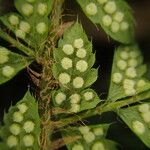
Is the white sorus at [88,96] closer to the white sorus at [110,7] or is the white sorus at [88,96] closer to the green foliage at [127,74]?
the green foliage at [127,74]

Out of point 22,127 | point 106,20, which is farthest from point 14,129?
point 106,20

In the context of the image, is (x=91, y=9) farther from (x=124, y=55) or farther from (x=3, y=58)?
(x=3, y=58)

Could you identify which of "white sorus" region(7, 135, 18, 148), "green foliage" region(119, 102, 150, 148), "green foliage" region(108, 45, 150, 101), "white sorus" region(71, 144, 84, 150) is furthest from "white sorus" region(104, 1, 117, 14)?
"white sorus" region(7, 135, 18, 148)

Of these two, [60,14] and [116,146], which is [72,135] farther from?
[60,14]

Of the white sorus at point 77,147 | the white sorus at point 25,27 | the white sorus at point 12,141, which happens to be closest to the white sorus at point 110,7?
the white sorus at point 25,27

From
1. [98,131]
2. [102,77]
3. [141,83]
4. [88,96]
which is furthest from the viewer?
[102,77]

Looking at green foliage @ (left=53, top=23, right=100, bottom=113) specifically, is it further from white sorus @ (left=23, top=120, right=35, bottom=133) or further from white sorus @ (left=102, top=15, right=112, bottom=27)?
white sorus @ (left=102, top=15, right=112, bottom=27)

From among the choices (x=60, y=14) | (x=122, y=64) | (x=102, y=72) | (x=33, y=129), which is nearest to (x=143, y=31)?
(x=102, y=72)
